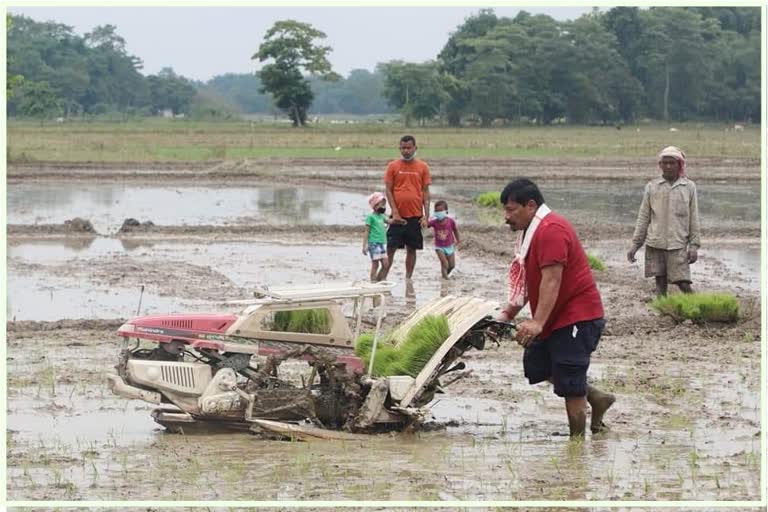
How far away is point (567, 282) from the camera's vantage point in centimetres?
772

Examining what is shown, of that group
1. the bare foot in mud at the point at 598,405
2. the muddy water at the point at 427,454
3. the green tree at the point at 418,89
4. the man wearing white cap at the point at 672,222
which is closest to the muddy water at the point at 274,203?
the man wearing white cap at the point at 672,222

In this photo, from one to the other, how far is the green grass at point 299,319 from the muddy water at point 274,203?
13421 mm

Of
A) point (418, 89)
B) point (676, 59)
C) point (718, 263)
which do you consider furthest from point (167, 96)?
point (718, 263)

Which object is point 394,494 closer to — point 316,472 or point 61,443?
point 316,472

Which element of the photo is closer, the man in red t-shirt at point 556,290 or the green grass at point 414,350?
the man in red t-shirt at point 556,290

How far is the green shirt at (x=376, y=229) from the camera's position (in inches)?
567

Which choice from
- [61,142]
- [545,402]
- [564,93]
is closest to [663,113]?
[564,93]

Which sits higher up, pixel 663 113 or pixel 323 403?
pixel 663 113

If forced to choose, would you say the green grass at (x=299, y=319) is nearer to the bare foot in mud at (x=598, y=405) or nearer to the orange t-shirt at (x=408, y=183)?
the bare foot in mud at (x=598, y=405)

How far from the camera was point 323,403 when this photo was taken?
8.33 m

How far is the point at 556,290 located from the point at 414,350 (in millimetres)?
1097

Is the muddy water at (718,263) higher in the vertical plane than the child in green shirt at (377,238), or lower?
lower

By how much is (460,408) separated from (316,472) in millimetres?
2175

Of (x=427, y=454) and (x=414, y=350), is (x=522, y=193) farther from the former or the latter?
(x=427, y=454)
